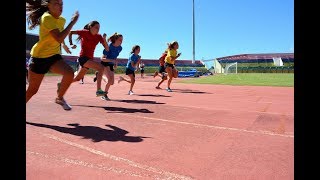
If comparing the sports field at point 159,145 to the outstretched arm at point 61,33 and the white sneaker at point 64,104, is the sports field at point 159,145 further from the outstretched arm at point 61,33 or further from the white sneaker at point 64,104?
the outstretched arm at point 61,33

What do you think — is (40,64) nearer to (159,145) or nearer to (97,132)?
(97,132)

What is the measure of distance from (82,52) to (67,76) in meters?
2.21

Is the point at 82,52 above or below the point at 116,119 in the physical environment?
above

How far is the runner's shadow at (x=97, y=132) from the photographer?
3832 millimetres

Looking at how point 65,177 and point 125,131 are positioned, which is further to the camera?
point 125,131

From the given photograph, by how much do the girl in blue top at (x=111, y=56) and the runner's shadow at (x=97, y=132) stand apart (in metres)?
4.08

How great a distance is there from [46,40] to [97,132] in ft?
6.40

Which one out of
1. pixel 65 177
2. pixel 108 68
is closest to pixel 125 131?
pixel 65 177

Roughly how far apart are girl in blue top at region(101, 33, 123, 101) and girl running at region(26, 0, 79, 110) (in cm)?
325

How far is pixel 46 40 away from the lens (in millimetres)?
5012

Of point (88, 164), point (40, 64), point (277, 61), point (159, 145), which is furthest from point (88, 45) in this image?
point (277, 61)

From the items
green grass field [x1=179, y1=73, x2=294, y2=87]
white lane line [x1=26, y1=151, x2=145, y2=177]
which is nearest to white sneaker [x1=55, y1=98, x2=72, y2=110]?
white lane line [x1=26, y1=151, x2=145, y2=177]
